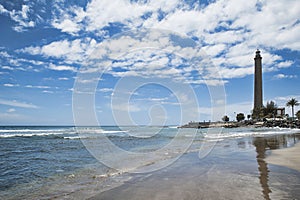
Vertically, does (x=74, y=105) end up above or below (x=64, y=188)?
above

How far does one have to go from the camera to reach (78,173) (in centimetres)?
1055

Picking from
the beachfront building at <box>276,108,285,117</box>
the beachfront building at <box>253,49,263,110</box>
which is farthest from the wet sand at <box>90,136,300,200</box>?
the beachfront building at <box>253,49,263,110</box>

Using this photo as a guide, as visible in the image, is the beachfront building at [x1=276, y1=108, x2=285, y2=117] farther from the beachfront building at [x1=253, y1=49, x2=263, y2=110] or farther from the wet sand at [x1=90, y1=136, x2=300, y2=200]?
the wet sand at [x1=90, y1=136, x2=300, y2=200]

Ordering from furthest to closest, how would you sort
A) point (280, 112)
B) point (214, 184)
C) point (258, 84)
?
point (258, 84) < point (280, 112) < point (214, 184)

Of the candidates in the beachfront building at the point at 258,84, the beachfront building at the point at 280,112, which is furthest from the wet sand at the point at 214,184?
the beachfront building at the point at 258,84

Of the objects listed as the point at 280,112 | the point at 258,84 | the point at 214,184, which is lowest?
the point at 214,184

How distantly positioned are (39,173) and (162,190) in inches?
254

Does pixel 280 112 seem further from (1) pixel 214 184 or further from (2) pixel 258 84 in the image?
(1) pixel 214 184

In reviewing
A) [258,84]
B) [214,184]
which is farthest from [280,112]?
[214,184]

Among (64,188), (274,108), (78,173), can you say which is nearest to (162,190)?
(64,188)

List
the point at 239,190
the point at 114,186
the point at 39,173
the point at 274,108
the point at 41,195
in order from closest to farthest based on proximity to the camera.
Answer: the point at 239,190, the point at 41,195, the point at 114,186, the point at 39,173, the point at 274,108

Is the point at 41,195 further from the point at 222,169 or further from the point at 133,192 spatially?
the point at 222,169

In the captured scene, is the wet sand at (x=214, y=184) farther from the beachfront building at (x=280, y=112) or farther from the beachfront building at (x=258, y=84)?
the beachfront building at (x=258, y=84)

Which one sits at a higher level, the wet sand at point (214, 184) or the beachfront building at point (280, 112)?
the beachfront building at point (280, 112)
